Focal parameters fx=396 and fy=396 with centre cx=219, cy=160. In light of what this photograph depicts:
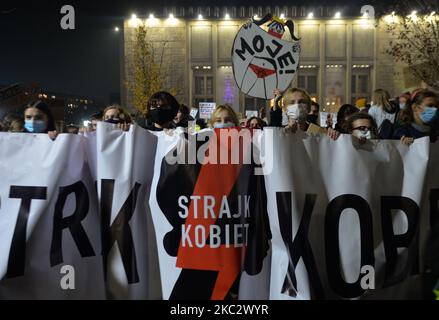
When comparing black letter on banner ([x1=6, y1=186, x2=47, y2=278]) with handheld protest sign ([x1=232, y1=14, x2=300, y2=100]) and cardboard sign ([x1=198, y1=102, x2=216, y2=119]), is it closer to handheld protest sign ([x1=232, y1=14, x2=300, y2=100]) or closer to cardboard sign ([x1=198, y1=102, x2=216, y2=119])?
handheld protest sign ([x1=232, y1=14, x2=300, y2=100])

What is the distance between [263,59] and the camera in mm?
3795

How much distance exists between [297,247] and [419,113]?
1.83 meters

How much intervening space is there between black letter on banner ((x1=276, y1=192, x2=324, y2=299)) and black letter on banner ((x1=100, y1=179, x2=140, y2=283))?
44.9 inches

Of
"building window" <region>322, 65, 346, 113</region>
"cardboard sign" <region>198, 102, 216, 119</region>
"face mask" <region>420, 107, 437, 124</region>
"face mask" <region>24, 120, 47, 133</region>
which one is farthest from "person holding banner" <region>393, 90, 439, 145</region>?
"building window" <region>322, 65, 346, 113</region>

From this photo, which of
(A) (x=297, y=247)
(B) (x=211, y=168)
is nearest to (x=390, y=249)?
(A) (x=297, y=247)

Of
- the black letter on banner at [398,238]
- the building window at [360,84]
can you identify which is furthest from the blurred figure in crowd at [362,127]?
the building window at [360,84]

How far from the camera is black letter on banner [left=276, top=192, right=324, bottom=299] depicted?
9.67 ft

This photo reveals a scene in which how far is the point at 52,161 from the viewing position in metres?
3.10

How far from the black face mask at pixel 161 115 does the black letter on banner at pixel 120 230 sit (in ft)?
4.79

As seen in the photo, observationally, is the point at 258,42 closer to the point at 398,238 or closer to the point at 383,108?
the point at 398,238

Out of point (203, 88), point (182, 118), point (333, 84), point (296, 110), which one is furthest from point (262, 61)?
point (333, 84)

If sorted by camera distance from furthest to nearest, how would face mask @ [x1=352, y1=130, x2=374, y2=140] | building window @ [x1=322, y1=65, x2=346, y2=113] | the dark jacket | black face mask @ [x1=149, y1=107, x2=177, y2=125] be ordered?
building window @ [x1=322, y1=65, x2=346, y2=113]
black face mask @ [x1=149, y1=107, x2=177, y2=125]
the dark jacket
face mask @ [x1=352, y1=130, x2=374, y2=140]

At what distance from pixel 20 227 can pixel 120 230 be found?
75 centimetres
